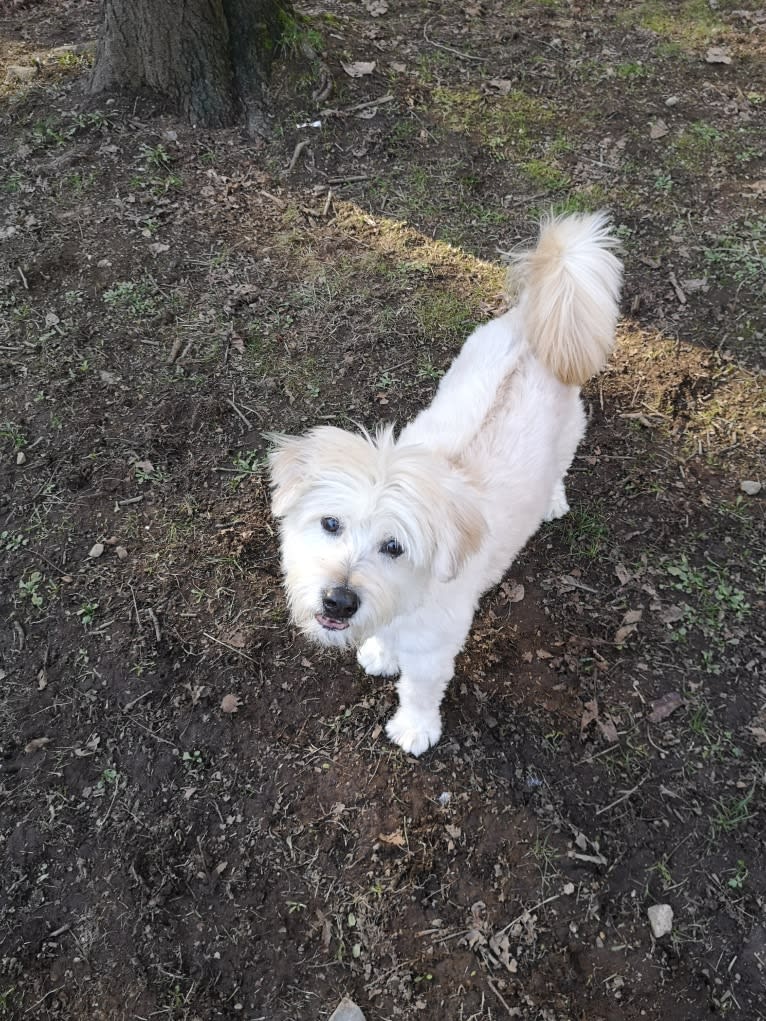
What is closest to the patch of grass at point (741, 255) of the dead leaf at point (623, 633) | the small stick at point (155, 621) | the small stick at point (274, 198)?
the dead leaf at point (623, 633)

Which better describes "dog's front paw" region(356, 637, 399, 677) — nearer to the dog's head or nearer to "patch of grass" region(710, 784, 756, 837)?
the dog's head

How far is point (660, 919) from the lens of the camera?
2832 mm

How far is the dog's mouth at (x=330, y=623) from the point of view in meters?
2.38

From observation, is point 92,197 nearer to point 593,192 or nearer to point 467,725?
point 593,192

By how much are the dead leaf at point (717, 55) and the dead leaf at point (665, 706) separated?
22.5ft

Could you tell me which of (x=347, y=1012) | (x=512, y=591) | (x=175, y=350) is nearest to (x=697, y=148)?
(x=512, y=591)

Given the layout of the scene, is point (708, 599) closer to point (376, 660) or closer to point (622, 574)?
point (622, 574)

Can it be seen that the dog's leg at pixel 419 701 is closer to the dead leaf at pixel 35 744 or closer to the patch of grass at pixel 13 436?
the dead leaf at pixel 35 744

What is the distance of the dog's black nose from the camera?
7.55 ft

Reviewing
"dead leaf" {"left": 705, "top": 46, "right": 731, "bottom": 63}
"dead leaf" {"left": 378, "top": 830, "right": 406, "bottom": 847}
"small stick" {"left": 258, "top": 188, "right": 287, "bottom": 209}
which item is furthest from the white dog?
"dead leaf" {"left": 705, "top": 46, "right": 731, "bottom": 63}

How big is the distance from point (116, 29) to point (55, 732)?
5.51 metres

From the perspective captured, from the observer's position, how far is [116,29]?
514 centimetres

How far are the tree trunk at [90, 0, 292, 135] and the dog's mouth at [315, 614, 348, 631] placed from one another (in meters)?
5.07

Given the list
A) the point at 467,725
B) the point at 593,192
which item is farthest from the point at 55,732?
the point at 593,192
